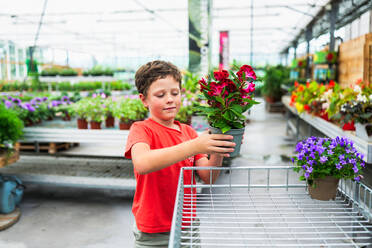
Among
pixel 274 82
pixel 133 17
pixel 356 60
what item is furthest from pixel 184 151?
pixel 133 17

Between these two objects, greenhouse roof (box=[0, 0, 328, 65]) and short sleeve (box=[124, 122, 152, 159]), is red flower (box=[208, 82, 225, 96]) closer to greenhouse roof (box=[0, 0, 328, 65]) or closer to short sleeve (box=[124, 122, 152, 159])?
short sleeve (box=[124, 122, 152, 159])

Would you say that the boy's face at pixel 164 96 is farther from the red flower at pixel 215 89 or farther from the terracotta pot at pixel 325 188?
the terracotta pot at pixel 325 188

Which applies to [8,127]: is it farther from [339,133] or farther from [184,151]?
[339,133]

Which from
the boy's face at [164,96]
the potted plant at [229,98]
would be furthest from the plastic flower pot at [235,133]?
the boy's face at [164,96]

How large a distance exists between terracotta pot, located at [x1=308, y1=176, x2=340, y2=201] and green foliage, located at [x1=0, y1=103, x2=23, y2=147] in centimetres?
284

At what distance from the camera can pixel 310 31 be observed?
40.3 ft

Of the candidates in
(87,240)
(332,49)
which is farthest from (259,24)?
(87,240)

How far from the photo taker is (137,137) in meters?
1.20

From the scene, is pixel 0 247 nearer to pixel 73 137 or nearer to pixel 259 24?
pixel 73 137

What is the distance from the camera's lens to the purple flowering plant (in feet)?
3.80

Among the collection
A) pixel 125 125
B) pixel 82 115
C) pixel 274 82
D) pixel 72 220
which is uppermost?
pixel 274 82

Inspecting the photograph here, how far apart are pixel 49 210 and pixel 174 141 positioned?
2580 millimetres

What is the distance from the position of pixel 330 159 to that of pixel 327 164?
0.02 metres

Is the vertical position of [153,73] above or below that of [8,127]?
above
